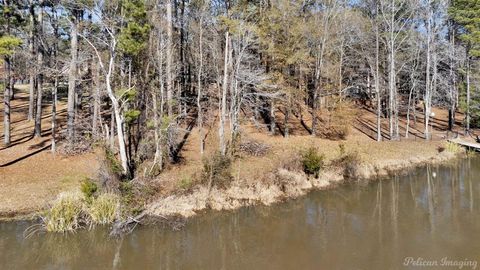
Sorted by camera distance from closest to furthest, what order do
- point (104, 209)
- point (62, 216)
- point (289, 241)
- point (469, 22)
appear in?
1. point (289, 241)
2. point (62, 216)
3. point (104, 209)
4. point (469, 22)

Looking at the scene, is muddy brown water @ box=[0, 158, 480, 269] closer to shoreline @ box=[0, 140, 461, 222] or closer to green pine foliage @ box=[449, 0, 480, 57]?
shoreline @ box=[0, 140, 461, 222]

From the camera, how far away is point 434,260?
11445 mm

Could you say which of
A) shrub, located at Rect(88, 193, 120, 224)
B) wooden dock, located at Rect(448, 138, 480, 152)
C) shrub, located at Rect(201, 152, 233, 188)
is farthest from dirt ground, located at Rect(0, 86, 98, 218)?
wooden dock, located at Rect(448, 138, 480, 152)

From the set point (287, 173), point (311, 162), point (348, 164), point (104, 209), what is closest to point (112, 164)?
point (104, 209)

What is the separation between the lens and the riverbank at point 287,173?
51.6 ft

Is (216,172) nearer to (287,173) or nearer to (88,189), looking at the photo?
(287,173)

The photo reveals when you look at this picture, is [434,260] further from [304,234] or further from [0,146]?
[0,146]

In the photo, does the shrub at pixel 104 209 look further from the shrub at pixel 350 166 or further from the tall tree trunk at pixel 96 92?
the shrub at pixel 350 166

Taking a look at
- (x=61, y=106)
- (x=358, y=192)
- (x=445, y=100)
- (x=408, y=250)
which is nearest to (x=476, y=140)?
(x=445, y=100)

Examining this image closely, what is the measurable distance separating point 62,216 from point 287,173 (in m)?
10.1

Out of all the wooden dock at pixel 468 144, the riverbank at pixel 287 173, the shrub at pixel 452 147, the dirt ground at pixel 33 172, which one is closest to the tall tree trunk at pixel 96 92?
the dirt ground at pixel 33 172

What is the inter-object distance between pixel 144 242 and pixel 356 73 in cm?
3638

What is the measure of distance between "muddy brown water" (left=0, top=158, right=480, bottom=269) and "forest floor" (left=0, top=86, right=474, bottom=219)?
8.07 ft

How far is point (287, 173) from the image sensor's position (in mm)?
19000
